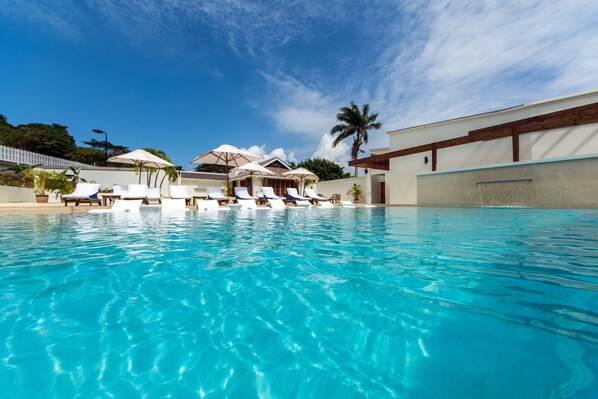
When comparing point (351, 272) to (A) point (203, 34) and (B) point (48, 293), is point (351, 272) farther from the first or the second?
(A) point (203, 34)

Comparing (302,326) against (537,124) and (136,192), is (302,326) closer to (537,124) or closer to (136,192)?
(136,192)

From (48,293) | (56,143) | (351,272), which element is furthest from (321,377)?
(56,143)

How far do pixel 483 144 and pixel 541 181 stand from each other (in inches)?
171

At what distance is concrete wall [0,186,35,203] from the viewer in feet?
45.4

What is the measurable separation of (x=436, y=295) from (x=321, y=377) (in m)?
1.22

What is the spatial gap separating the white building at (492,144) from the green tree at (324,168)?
17854 millimetres

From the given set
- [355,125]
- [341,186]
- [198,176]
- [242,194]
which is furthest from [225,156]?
[355,125]

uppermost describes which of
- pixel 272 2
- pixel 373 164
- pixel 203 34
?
pixel 203 34

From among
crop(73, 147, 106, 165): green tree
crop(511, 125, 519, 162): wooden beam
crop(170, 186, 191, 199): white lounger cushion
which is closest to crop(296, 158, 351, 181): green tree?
crop(170, 186, 191, 199): white lounger cushion

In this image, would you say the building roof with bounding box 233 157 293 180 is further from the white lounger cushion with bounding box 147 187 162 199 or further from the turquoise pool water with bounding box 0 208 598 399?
the turquoise pool water with bounding box 0 208 598 399

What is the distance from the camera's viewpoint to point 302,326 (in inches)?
61.4

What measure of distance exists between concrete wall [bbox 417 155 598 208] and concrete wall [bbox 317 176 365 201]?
37.5 feet

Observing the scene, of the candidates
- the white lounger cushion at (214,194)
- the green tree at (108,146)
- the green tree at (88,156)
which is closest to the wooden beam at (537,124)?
the white lounger cushion at (214,194)

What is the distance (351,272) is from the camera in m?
2.52
